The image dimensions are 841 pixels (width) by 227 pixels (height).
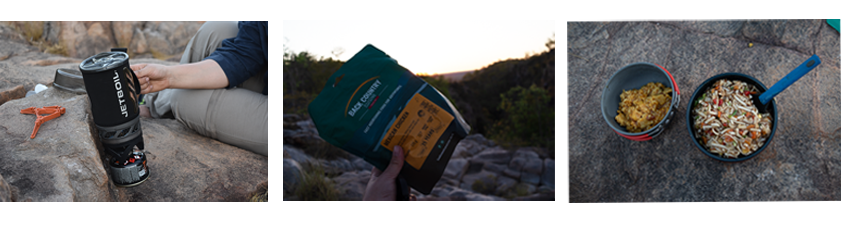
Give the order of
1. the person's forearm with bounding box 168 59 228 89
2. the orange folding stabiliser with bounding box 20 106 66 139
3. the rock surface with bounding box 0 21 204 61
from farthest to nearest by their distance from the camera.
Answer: the rock surface with bounding box 0 21 204 61 → the person's forearm with bounding box 168 59 228 89 → the orange folding stabiliser with bounding box 20 106 66 139

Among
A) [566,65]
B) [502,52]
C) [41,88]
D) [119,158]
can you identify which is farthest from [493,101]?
[41,88]

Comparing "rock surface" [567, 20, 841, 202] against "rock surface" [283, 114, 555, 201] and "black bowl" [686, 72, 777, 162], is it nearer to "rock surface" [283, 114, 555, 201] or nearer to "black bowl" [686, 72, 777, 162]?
"black bowl" [686, 72, 777, 162]

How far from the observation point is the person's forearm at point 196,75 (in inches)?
59.9

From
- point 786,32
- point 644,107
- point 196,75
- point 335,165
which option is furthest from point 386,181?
point 786,32

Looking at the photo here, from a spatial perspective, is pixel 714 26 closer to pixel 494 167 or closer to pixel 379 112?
pixel 494 167

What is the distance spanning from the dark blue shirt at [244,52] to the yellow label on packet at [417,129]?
2.13ft

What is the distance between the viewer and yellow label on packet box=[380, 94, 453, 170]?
158 cm

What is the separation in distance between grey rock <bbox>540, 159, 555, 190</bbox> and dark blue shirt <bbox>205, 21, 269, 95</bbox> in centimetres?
134

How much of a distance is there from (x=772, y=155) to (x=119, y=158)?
2589mm

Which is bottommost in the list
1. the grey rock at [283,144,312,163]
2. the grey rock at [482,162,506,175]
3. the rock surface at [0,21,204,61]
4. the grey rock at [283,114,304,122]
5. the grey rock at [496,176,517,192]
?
the grey rock at [496,176,517,192]

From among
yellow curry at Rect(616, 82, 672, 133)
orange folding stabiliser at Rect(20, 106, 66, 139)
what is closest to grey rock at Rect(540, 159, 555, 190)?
yellow curry at Rect(616, 82, 672, 133)

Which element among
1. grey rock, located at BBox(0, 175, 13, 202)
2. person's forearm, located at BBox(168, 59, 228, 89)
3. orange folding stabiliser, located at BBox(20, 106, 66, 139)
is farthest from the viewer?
person's forearm, located at BBox(168, 59, 228, 89)

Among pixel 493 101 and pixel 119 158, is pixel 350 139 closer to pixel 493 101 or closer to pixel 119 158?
pixel 493 101

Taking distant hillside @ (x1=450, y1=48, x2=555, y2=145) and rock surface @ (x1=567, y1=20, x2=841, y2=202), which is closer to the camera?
rock surface @ (x1=567, y1=20, x2=841, y2=202)
